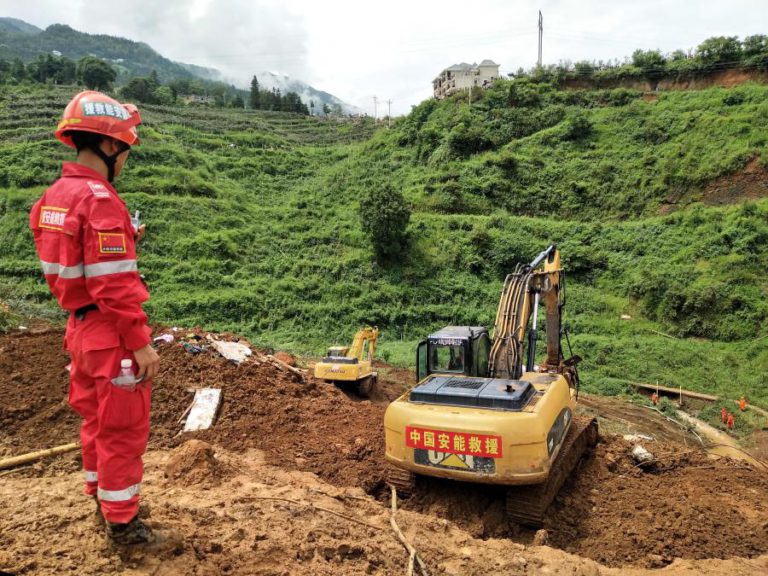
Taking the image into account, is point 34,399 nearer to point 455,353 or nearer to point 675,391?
point 455,353

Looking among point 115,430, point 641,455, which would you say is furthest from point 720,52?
point 115,430

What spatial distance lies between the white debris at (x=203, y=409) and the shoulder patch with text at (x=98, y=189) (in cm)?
449

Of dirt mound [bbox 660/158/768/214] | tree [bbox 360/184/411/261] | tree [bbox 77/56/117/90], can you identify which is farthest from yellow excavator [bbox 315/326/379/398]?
tree [bbox 77/56/117/90]

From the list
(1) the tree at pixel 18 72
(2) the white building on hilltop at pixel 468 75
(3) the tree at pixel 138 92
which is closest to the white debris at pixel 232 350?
(2) the white building on hilltop at pixel 468 75

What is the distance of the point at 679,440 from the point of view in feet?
36.6

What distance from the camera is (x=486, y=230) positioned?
22.6m

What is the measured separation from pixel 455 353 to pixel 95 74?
174 feet

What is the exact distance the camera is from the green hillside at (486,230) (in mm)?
16797

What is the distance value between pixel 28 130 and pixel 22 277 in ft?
53.2

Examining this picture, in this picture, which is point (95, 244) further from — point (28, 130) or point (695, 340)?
point (28, 130)

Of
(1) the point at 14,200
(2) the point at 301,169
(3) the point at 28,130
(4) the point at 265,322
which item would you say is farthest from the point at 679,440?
(3) the point at 28,130

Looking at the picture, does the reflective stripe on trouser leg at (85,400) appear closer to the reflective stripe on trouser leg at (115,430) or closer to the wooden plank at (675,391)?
the reflective stripe on trouser leg at (115,430)

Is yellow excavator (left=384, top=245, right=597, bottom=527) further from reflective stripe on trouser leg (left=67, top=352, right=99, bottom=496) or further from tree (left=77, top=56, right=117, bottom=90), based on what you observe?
tree (left=77, top=56, right=117, bottom=90)

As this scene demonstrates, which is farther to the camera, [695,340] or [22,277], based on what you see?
[22,277]
